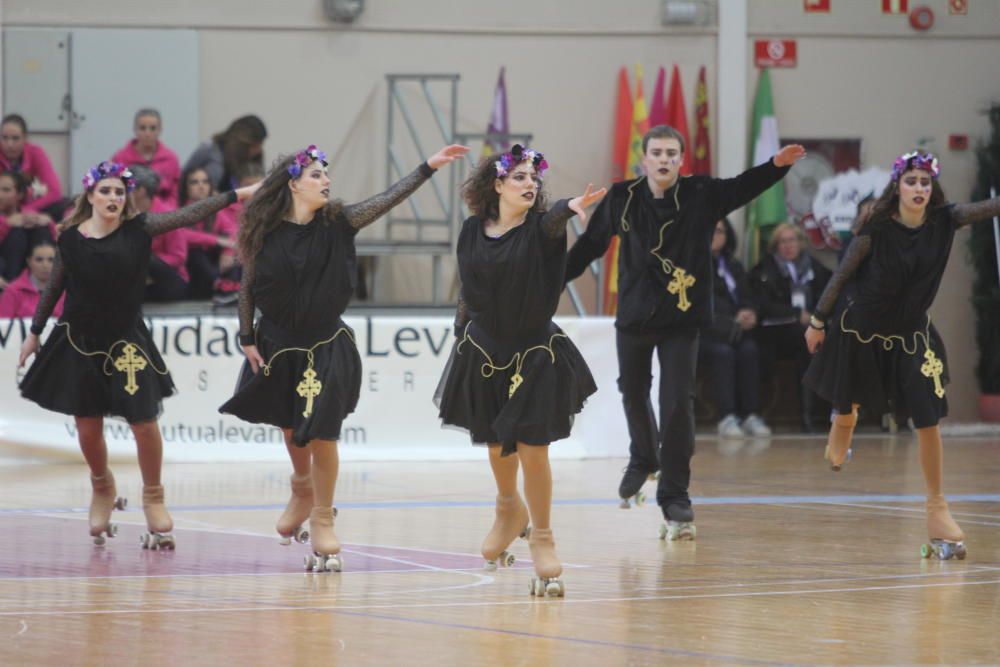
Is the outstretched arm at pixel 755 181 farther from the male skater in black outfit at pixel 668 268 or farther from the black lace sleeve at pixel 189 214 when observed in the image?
the black lace sleeve at pixel 189 214

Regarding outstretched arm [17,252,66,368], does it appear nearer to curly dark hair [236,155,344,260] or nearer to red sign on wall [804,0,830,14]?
curly dark hair [236,155,344,260]

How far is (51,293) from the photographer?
701cm

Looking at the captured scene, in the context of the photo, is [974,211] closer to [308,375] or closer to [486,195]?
[486,195]

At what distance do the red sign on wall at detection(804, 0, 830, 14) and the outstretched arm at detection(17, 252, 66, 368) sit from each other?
9010 millimetres

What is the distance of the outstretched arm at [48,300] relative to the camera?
22.8ft

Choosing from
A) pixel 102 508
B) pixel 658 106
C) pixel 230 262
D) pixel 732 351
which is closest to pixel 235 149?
pixel 230 262

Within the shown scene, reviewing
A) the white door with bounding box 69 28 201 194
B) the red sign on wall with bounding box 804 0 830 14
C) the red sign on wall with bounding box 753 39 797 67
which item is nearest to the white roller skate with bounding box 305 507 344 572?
the white door with bounding box 69 28 201 194

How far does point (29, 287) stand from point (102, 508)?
4.60 metres

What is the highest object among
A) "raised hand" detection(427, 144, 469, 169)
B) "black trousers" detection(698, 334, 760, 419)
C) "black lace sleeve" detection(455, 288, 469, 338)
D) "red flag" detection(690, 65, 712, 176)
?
"red flag" detection(690, 65, 712, 176)

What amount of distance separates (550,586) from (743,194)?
2.23 m

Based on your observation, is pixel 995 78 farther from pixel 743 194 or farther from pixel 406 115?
Result: pixel 743 194

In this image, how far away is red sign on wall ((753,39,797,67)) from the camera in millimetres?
14188

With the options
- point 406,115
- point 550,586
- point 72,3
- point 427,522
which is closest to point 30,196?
point 72,3

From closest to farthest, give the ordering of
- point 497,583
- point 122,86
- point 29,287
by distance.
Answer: point 497,583
point 29,287
point 122,86
